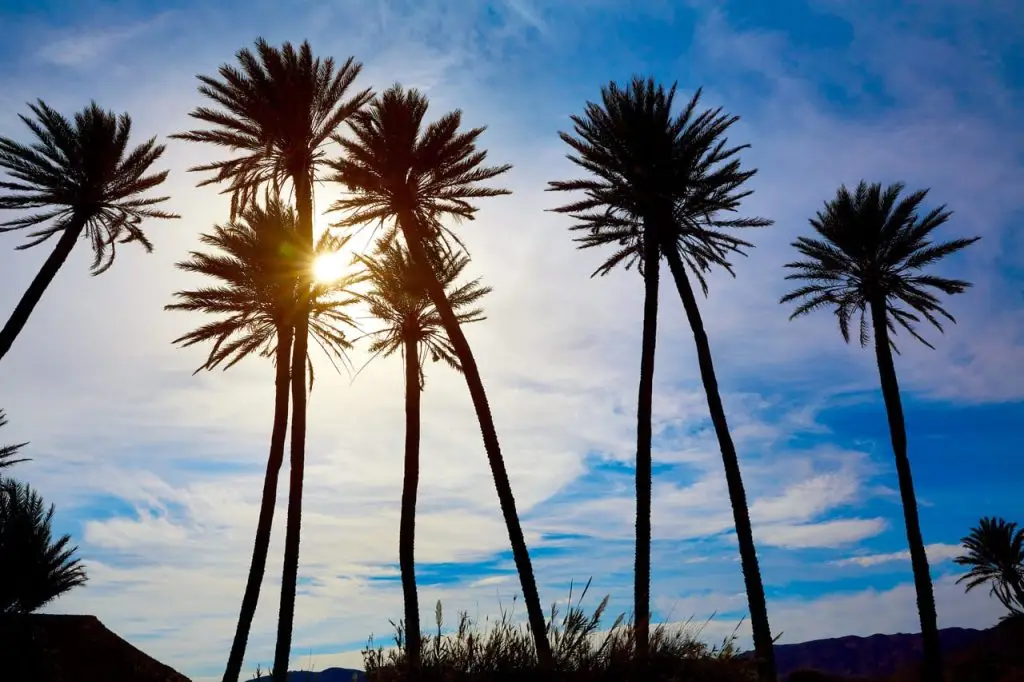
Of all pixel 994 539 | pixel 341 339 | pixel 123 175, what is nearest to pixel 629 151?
pixel 341 339

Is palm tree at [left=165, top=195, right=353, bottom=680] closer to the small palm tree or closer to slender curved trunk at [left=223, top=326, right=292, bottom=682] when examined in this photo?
slender curved trunk at [left=223, top=326, right=292, bottom=682]

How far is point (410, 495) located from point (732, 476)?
9082 millimetres

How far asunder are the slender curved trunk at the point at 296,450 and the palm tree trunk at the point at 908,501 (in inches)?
789

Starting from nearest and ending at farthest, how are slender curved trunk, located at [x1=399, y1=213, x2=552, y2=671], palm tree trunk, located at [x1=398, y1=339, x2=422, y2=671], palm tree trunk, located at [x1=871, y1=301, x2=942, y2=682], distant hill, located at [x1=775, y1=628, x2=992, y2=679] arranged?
slender curved trunk, located at [x1=399, y1=213, x2=552, y2=671]
palm tree trunk, located at [x1=398, y1=339, x2=422, y2=671]
palm tree trunk, located at [x1=871, y1=301, x2=942, y2=682]
distant hill, located at [x1=775, y1=628, x2=992, y2=679]

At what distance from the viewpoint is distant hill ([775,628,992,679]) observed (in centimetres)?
14950

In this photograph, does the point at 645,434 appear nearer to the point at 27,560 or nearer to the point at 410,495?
the point at 410,495

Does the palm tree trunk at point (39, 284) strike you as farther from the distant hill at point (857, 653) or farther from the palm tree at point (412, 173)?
the distant hill at point (857, 653)

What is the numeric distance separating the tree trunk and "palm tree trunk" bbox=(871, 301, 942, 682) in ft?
37.7

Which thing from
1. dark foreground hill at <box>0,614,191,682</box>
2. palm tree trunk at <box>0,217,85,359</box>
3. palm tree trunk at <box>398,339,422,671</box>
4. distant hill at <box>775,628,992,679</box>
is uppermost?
palm tree trunk at <box>0,217,85,359</box>

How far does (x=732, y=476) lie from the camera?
21.3 metres

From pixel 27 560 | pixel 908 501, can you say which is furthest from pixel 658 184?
pixel 27 560

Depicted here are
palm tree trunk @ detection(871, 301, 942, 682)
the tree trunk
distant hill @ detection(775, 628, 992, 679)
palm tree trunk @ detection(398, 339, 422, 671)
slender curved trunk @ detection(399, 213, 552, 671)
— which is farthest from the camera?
distant hill @ detection(775, 628, 992, 679)

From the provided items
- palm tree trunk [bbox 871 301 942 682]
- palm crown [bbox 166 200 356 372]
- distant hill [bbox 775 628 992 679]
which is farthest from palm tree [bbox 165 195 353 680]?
distant hill [bbox 775 628 992 679]

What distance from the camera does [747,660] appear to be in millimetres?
9219
